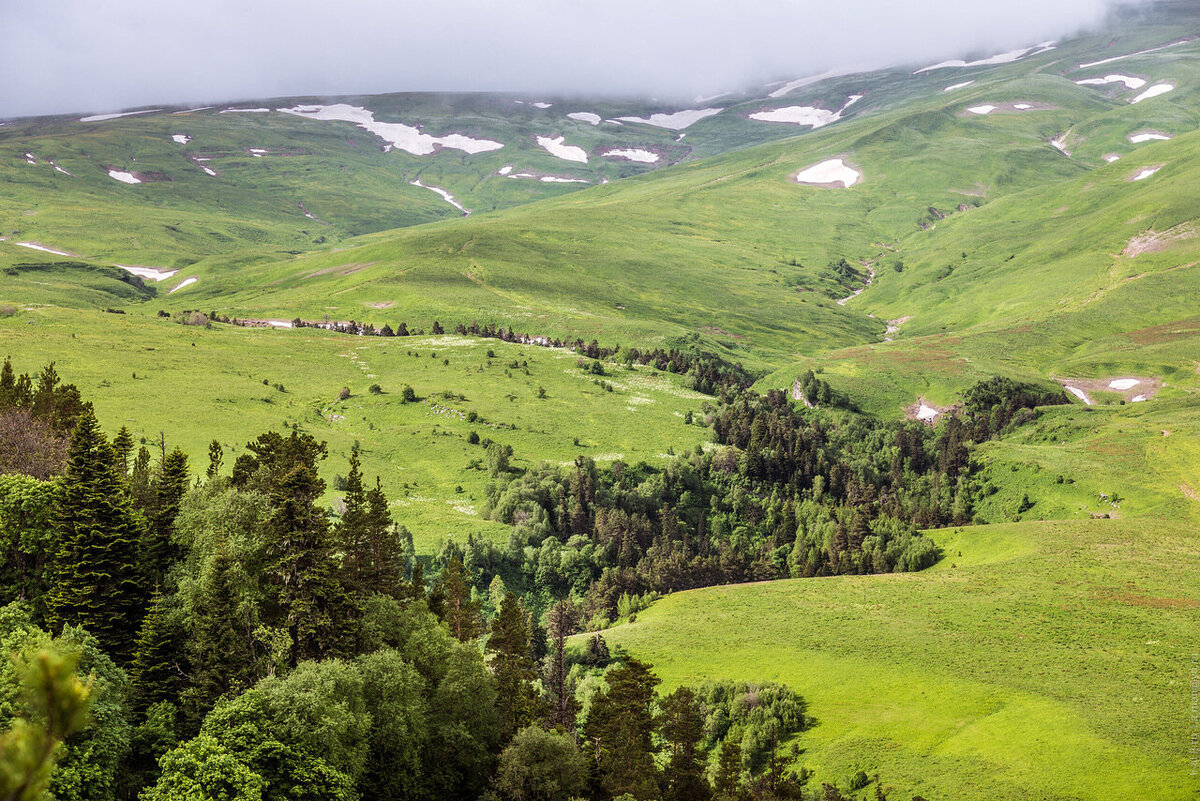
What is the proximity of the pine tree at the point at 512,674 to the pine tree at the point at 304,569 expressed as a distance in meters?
13.4

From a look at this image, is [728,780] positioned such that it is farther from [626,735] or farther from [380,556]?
[380,556]

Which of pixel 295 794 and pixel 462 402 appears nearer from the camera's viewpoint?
pixel 295 794

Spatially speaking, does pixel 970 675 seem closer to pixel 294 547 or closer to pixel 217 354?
pixel 294 547

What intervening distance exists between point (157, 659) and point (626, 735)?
2819 cm

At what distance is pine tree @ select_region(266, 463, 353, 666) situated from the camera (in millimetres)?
45156

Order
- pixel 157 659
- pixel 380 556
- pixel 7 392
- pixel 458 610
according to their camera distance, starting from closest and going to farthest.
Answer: pixel 157 659
pixel 380 556
pixel 458 610
pixel 7 392

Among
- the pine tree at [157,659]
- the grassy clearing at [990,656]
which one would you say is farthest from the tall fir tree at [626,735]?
the pine tree at [157,659]

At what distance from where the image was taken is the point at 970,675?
7150 cm

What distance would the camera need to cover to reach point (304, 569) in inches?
1826

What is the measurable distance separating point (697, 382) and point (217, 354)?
3987 inches

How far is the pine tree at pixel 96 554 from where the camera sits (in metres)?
44.3

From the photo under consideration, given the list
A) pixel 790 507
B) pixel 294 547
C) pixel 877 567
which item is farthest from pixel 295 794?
pixel 790 507

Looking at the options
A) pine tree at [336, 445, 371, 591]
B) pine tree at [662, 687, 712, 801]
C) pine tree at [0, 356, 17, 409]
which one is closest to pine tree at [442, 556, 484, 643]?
pine tree at [336, 445, 371, 591]

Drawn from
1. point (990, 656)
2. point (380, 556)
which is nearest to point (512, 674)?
point (380, 556)
